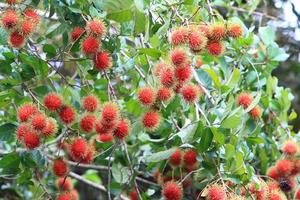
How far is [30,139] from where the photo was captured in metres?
1.83

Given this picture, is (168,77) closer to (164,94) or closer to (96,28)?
(164,94)

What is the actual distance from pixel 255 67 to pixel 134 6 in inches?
30.5

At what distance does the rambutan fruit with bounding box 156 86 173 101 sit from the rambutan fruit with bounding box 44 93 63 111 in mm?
303

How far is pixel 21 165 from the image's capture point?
A: 2.36 meters

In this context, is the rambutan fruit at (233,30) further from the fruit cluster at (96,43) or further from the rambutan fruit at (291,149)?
the rambutan fruit at (291,149)

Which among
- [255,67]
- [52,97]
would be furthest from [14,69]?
[255,67]

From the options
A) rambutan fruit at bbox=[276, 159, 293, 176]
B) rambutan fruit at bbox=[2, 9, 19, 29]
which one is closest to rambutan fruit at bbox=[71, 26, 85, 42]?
rambutan fruit at bbox=[2, 9, 19, 29]

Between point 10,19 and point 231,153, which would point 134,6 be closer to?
point 10,19

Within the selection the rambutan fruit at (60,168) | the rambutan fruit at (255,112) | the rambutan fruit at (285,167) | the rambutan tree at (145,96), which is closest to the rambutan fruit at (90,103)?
the rambutan tree at (145,96)

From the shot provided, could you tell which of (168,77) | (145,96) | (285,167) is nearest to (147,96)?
(145,96)

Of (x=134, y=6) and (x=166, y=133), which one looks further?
(x=166, y=133)

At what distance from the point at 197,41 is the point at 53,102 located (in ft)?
1.57

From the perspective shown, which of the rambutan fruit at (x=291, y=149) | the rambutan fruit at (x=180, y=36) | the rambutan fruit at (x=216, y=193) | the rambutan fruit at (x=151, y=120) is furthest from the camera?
the rambutan fruit at (x=291, y=149)

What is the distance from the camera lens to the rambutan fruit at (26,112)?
185 centimetres
